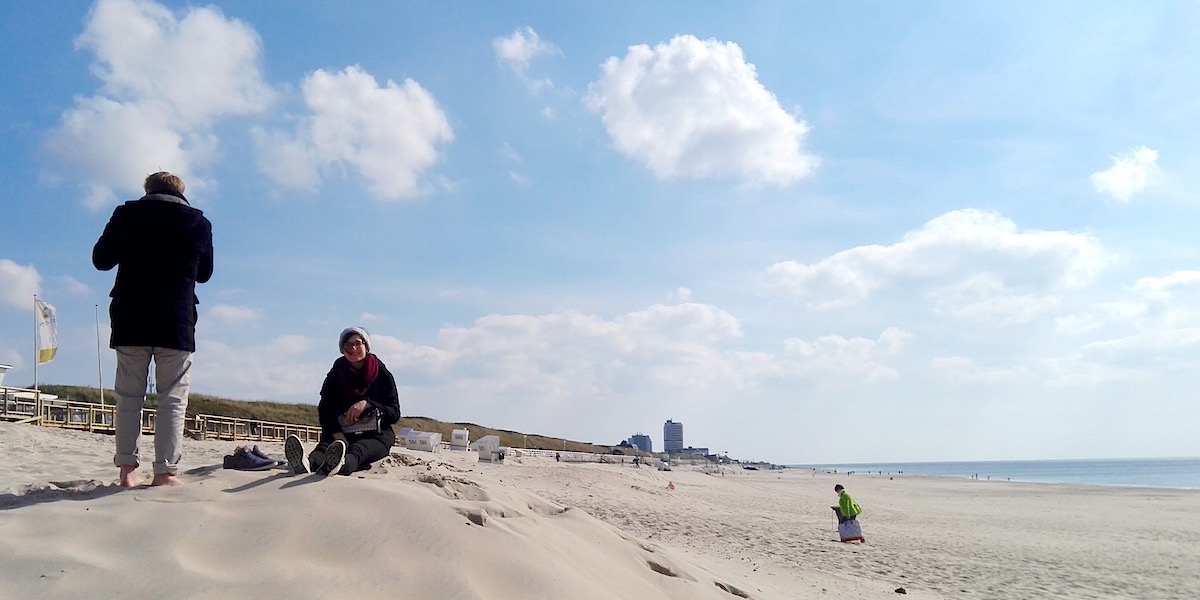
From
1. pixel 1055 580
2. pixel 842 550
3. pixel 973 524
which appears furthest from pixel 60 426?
pixel 973 524

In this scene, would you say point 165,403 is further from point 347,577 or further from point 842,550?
point 842,550

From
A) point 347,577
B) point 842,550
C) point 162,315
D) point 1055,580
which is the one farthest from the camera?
point 842,550

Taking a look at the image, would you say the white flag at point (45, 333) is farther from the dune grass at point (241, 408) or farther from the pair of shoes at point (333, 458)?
the pair of shoes at point (333, 458)

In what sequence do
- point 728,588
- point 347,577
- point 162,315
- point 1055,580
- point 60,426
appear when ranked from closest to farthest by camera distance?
point 347,577
point 162,315
point 728,588
point 1055,580
point 60,426

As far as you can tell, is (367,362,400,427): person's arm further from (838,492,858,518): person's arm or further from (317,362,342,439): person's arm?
(838,492,858,518): person's arm

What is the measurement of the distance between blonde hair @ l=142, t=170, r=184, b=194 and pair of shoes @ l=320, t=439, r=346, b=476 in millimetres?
1941

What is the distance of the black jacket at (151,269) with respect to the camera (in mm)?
4223

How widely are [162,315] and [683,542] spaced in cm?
708

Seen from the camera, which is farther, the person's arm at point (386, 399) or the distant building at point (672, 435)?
the distant building at point (672, 435)

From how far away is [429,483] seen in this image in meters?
4.93

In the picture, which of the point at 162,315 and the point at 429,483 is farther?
the point at 429,483

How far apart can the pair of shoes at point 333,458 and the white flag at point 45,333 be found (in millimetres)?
18838

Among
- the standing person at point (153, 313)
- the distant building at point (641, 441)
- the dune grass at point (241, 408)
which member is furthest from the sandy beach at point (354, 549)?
the distant building at point (641, 441)

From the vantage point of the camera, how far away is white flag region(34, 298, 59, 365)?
18.4 metres
